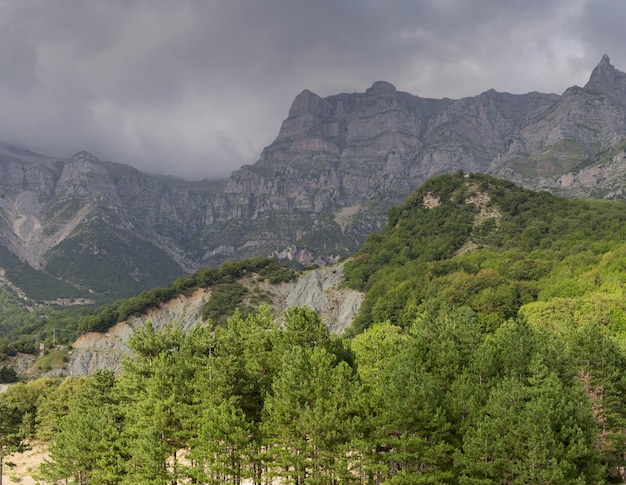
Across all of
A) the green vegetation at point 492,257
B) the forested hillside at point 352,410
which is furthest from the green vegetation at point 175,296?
the forested hillside at point 352,410

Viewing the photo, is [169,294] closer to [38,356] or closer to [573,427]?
[38,356]

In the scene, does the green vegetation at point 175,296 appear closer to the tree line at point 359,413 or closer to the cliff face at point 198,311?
the cliff face at point 198,311

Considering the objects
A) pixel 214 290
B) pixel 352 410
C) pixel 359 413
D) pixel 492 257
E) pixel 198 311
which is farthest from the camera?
pixel 214 290

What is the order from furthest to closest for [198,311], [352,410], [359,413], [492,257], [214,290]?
[214,290], [198,311], [492,257], [359,413], [352,410]

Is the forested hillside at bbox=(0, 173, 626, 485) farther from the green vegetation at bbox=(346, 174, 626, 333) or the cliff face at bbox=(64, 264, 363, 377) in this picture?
the cliff face at bbox=(64, 264, 363, 377)

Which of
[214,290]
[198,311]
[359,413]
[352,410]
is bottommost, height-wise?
[359,413]

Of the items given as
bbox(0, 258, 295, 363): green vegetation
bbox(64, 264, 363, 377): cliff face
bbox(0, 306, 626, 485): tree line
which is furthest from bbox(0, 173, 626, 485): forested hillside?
bbox(0, 258, 295, 363): green vegetation

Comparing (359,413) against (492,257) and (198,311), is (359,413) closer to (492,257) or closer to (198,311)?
(492,257)

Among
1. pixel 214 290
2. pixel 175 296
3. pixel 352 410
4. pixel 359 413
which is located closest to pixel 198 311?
pixel 214 290

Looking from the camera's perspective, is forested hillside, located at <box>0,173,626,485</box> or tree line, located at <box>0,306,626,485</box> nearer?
tree line, located at <box>0,306,626,485</box>

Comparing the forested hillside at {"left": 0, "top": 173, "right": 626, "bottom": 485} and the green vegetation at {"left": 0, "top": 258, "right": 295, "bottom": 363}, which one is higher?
the green vegetation at {"left": 0, "top": 258, "right": 295, "bottom": 363}

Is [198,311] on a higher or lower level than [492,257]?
lower

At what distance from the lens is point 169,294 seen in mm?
138375

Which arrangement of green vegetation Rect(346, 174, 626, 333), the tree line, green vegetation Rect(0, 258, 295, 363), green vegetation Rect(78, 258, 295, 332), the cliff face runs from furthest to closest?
green vegetation Rect(78, 258, 295, 332) < green vegetation Rect(0, 258, 295, 363) < the cliff face < green vegetation Rect(346, 174, 626, 333) < the tree line
